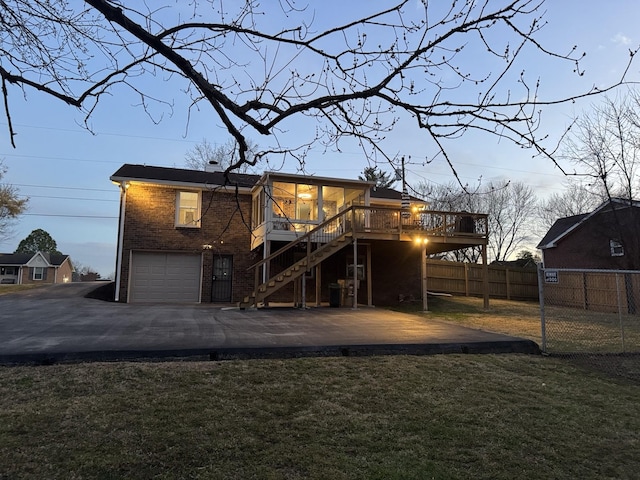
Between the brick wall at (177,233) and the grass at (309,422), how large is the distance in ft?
35.3

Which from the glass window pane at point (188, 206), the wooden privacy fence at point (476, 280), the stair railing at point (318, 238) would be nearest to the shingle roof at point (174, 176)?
the glass window pane at point (188, 206)

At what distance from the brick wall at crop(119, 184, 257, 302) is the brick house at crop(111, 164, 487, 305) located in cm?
4

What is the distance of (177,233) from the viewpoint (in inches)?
623

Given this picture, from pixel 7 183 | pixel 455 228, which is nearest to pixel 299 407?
pixel 455 228

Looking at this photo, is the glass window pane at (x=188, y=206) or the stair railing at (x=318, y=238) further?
the glass window pane at (x=188, y=206)

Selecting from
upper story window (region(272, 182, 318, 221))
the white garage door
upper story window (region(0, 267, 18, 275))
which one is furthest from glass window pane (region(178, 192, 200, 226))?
upper story window (region(0, 267, 18, 275))

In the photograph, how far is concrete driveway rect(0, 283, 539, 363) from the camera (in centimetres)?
557

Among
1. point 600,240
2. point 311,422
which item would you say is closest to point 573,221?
point 600,240

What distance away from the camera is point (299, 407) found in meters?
4.02

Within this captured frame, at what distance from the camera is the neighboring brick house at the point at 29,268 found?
40.4m

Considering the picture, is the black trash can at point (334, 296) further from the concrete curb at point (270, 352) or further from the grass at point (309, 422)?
the grass at point (309, 422)

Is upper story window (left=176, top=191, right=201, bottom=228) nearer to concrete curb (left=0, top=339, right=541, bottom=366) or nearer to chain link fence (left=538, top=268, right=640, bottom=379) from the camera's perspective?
concrete curb (left=0, top=339, right=541, bottom=366)

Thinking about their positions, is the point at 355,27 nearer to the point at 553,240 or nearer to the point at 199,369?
the point at 199,369

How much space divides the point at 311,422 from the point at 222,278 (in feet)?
43.0
